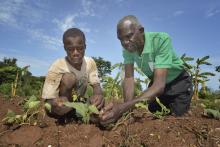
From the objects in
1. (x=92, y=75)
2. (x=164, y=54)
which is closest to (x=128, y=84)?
(x=92, y=75)

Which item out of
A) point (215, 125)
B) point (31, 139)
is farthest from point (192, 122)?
point (31, 139)

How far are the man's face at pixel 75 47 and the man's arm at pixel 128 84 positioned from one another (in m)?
0.67

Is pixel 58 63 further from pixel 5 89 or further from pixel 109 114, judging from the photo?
pixel 5 89

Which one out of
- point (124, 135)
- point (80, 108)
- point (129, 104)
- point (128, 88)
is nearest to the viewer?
point (124, 135)

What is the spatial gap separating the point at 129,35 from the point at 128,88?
72cm

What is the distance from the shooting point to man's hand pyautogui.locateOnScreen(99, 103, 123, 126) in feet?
8.93

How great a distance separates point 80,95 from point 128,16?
984 mm

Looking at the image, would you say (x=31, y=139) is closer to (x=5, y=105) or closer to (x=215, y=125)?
(x=215, y=125)

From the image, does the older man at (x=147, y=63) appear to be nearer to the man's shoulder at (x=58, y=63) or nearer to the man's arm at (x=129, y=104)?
the man's arm at (x=129, y=104)

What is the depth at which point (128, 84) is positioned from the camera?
11.9 feet

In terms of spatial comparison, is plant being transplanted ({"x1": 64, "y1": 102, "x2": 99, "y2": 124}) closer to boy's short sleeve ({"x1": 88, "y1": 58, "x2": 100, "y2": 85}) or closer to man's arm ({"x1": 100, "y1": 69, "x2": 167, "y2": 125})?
man's arm ({"x1": 100, "y1": 69, "x2": 167, "y2": 125})

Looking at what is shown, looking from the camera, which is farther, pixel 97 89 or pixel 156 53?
pixel 97 89

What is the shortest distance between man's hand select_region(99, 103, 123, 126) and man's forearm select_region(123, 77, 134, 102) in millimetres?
748

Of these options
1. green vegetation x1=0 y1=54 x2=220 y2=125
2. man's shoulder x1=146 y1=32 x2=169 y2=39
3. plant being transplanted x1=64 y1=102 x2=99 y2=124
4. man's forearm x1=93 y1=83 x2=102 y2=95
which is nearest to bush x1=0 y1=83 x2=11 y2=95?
green vegetation x1=0 y1=54 x2=220 y2=125
